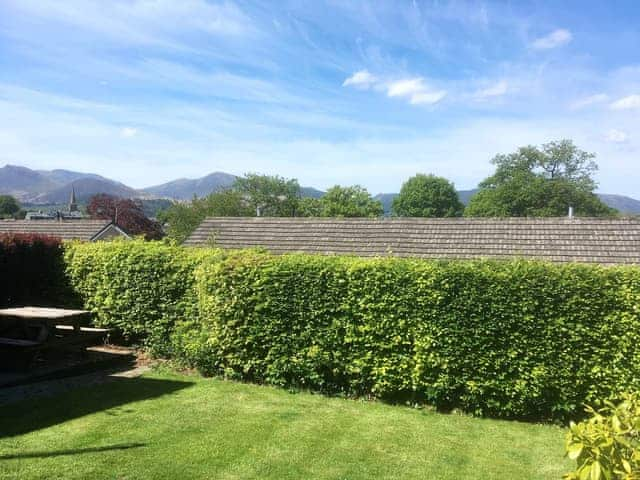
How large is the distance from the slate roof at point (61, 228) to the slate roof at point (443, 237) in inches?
436

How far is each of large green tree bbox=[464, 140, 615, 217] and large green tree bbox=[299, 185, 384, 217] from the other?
1360cm

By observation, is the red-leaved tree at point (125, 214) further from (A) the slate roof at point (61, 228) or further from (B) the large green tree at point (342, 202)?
(A) the slate roof at point (61, 228)

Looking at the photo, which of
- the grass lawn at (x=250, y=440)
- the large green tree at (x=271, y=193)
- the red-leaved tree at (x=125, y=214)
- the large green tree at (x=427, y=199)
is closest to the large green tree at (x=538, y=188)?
the large green tree at (x=427, y=199)

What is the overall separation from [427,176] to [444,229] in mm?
63227

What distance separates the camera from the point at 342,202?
2653 inches

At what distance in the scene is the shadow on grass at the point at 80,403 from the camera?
263 inches

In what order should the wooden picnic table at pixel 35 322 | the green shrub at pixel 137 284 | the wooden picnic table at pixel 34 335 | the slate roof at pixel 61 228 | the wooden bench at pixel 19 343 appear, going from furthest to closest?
1. the slate roof at pixel 61 228
2. the green shrub at pixel 137 284
3. the wooden picnic table at pixel 35 322
4. the wooden picnic table at pixel 34 335
5. the wooden bench at pixel 19 343

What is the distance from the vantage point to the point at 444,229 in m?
14.7

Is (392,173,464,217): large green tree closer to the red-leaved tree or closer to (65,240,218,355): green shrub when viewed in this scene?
the red-leaved tree

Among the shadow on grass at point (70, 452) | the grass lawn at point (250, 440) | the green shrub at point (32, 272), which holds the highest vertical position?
the green shrub at point (32, 272)

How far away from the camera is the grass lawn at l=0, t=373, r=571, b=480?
5.47 m

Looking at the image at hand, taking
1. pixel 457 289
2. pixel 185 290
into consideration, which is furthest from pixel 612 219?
pixel 185 290

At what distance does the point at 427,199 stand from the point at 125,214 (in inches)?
1628

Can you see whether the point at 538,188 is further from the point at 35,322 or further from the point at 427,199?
the point at 35,322
